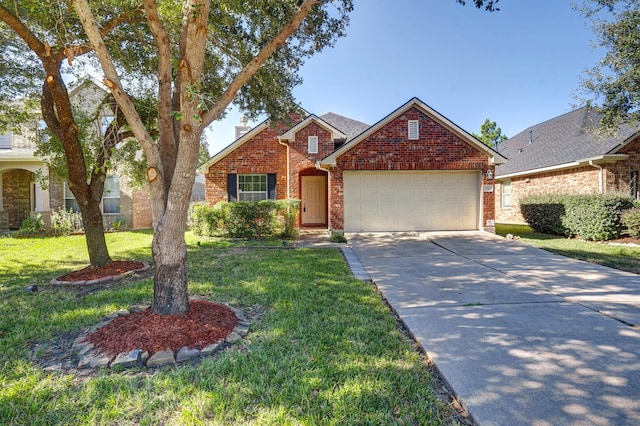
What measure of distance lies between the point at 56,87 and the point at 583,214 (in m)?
15.3

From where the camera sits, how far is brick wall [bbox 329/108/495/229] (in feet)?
37.2

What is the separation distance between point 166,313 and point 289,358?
1.68 m

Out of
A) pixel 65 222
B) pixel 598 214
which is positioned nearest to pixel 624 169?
pixel 598 214

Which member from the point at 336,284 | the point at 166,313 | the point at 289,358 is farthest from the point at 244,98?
the point at 289,358

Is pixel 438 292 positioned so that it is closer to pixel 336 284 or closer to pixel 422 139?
pixel 336 284

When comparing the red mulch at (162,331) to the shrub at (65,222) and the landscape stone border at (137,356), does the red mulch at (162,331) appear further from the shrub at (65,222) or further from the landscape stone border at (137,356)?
the shrub at (65,222)

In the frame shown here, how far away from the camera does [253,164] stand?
14359 millimetres

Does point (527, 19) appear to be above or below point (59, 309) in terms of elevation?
above

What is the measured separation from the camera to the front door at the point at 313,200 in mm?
15461

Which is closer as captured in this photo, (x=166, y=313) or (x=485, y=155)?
(x=166, y=313)

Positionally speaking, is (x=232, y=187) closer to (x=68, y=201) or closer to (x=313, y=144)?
(x=313, y=144)

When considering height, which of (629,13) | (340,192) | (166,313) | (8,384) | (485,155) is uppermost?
(629,13)

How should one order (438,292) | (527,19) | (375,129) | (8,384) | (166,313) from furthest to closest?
(375,129), (527,19), (438,292), (166,313), (8,384)

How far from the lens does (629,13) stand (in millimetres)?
8891
